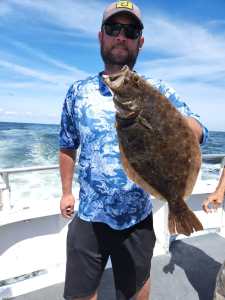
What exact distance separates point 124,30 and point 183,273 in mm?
2666

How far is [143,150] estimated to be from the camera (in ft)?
5.36

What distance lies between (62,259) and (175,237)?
1.53 meters

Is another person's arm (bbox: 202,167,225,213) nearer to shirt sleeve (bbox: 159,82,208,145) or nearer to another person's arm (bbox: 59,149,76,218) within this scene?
shirt sleeve (bbox: 159,82,208,145)

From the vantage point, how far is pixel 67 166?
2391mm

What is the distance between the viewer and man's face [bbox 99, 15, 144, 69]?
6.42 ft

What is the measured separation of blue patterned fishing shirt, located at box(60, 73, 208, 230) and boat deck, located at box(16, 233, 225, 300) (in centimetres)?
149

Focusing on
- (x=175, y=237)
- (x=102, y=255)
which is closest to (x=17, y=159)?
(x=175, y=237)

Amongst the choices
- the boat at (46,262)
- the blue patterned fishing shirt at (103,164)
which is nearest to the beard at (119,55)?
the blue patterned fishing shirt at (103,164)

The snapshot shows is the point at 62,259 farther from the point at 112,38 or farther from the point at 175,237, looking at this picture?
the point at 112,38

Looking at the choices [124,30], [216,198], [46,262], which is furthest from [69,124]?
[46,262]

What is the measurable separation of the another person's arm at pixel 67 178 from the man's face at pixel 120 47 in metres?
0.71

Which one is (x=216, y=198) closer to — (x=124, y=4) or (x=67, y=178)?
(x=67, y=178)

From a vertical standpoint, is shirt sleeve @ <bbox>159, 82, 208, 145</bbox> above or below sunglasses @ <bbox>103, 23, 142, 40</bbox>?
below

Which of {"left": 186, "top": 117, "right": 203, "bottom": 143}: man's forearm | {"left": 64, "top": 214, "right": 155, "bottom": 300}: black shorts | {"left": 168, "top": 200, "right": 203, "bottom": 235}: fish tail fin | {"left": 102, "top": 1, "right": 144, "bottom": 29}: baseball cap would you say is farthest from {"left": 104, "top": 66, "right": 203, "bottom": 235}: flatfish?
{"left": 102, "top": 1, "right": 144, "bottom": 29}: baseball cap
